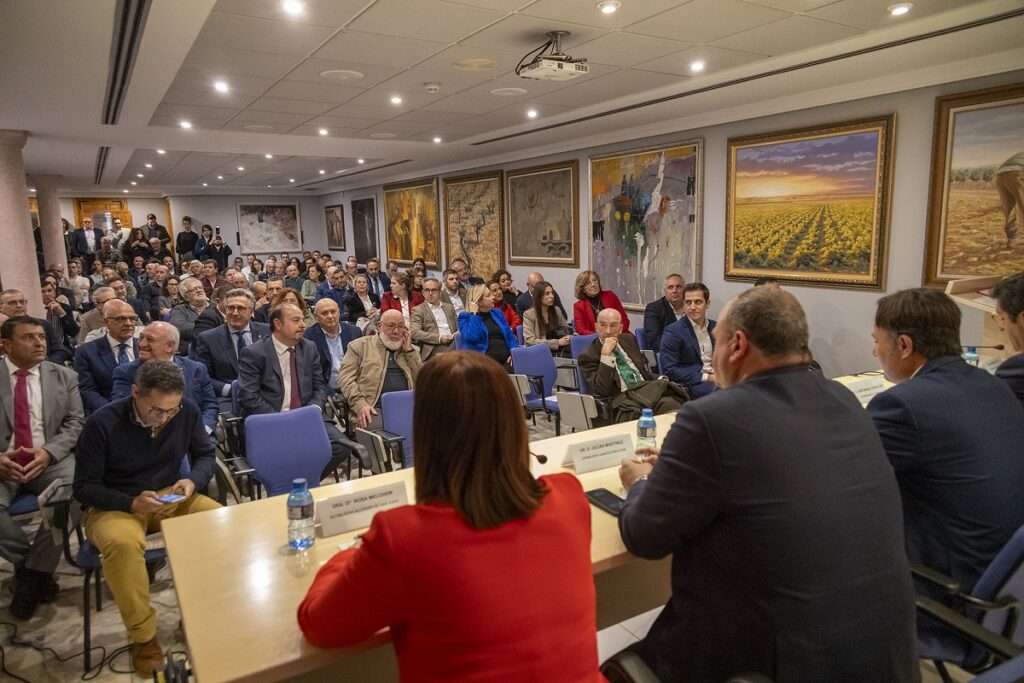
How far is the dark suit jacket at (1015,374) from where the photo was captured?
2.34 m

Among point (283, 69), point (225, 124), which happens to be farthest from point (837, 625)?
point (225, 124)

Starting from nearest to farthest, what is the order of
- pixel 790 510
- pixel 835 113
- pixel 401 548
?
pixel 401 548 → pixel 790 510 → pixel 835 113

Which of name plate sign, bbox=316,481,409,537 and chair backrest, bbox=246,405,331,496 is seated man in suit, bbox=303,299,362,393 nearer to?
chair backrest, bbox=246,405,331,496

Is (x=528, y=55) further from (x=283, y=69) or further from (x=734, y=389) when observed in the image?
(x=734, y=389)

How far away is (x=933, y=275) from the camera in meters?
4.98

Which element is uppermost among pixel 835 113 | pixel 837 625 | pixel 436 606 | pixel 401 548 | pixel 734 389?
pixel 835 113

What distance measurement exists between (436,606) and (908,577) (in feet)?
3.48

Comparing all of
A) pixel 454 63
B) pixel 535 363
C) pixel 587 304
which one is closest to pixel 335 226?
pixel 587 304

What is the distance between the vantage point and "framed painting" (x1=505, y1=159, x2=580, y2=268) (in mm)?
8523

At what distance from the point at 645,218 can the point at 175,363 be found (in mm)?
5480

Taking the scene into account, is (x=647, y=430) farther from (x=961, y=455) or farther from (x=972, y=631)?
(x=972, y=631)

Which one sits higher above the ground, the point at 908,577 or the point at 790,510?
the point at 790,510

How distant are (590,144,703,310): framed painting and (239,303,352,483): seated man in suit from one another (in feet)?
14.5

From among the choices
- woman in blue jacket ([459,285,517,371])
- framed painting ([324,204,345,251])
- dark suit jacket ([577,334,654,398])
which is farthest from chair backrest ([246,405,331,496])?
framed painting ([324,204,345,251])
